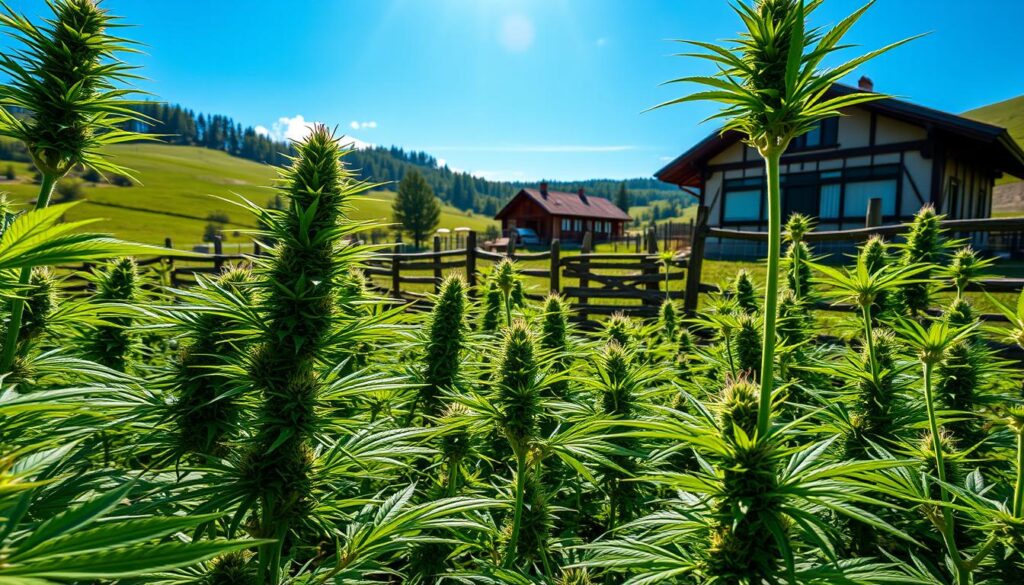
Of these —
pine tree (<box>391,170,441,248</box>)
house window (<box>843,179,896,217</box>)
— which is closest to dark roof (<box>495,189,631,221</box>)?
pine tree (<box>391,170,441,248</box>)

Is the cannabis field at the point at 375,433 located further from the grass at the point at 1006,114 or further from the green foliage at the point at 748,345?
the grass at the point at 1006,114

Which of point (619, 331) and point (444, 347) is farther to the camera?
point (619, 331)

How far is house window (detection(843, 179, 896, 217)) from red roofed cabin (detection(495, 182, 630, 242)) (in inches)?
Answer: 1219

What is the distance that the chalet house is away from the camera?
17672mm

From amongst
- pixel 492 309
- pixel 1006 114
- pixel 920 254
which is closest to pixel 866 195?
pixel 920 254

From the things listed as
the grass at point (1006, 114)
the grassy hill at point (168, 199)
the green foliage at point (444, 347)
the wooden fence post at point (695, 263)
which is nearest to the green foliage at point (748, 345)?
the green foliage at point (444, 347)

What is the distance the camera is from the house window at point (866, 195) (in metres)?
19.0

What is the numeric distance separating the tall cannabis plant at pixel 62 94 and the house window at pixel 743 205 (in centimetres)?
2381

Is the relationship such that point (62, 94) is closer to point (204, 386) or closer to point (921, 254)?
point (204, 386)

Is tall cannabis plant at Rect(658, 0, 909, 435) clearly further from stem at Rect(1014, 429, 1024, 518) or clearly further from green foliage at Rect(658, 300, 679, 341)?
green foliage at Rect(658, 300, 679, 341)

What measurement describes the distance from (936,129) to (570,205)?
43.6 meters

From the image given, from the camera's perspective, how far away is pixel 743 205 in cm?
2250

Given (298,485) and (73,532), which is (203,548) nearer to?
(73,532)

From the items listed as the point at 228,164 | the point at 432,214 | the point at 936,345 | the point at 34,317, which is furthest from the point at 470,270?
the point at 228,164
